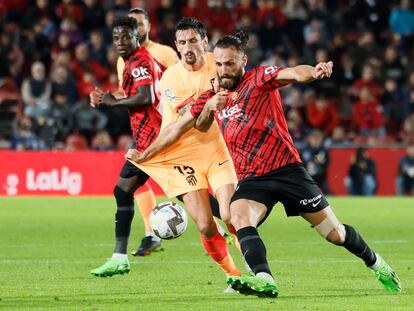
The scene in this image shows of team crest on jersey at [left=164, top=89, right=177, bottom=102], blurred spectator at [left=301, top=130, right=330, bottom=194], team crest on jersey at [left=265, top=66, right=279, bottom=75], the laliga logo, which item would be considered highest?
team crest on jersey at [left=265, top=66, right=279, bottom=75]

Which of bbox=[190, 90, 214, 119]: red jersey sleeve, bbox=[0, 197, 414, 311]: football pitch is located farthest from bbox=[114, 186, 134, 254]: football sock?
bbox=[190, 90, 214, 119]: red jersey sleeve

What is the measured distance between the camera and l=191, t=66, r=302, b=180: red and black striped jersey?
27.9 feet

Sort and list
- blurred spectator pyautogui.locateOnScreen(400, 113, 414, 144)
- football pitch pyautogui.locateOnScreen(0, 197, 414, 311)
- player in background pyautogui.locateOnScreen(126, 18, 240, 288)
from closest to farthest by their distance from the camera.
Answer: football pitch pyautogui.locateOnScreen(0, 197, 414, 311), player in background pyautogui.locateOnScreen(126, 18, 240, 288), blurred spectator pyautogui.locateOnScreen(400, 113, 414, 144)

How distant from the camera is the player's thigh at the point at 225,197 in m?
9.34

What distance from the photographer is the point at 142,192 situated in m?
12.5

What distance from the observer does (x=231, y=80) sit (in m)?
8.50

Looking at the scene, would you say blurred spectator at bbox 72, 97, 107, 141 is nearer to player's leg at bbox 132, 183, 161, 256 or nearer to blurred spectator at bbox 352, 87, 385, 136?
blurred spectator at bbox 352, 87, 385, 136

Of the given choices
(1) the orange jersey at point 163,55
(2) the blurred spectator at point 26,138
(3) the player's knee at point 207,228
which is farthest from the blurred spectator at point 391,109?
(3) the player's knee at point 207,228

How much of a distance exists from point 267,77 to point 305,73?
482 mm

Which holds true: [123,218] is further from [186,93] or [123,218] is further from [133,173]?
[186,93]

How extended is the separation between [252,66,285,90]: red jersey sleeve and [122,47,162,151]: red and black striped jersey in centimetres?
212

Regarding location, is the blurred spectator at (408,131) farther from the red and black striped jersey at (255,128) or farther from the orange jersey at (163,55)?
the red and black striped jersey at (255,128)

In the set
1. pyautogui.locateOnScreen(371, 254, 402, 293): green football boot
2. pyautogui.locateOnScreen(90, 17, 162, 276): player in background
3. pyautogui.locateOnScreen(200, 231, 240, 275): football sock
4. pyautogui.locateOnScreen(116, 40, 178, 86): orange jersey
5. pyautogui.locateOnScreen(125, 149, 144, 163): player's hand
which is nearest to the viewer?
pyautogui.locateOnScreen(371, 254, 402, 293): green football boot

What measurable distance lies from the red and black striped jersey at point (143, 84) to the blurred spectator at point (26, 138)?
457 inches
